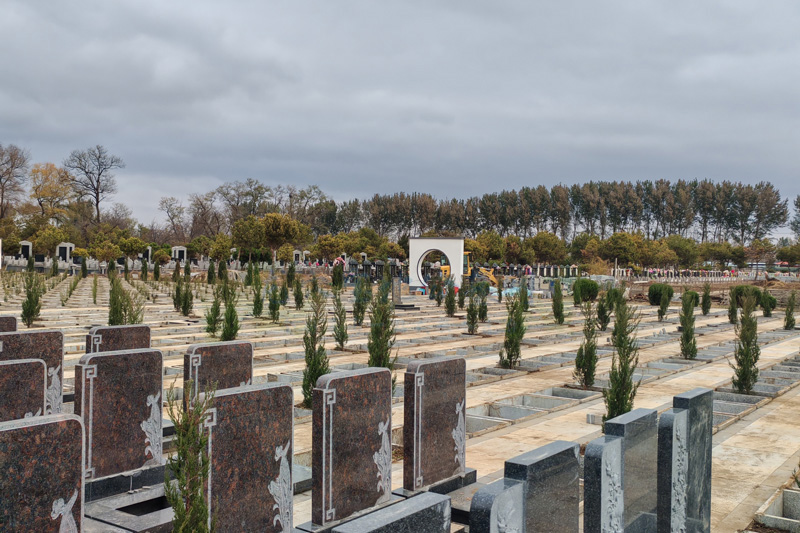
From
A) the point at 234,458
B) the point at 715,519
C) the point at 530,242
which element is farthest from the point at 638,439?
the point at 530,242

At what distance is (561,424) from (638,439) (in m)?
3.38

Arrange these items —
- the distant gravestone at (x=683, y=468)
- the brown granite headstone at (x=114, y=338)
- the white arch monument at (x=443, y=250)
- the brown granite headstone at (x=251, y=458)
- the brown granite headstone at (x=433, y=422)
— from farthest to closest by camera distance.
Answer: the white arch monument at (x=443, y=250)
the brown granite headstone at (x=114, y=338)
the brown granite headstone at (x=433, y=422)
the distant gravestone at (x=683, y=468)
the brown granite headstone at (x=251, y=458)

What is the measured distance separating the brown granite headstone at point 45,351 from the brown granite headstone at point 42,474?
2.77 meters

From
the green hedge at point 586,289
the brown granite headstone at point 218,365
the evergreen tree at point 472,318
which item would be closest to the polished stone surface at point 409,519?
the brown granite headstone at point 218,365

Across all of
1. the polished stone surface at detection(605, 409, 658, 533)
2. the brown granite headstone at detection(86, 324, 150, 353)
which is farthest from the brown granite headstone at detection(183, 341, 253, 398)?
the polished stone surface at detection(605, 409, 658, 533)

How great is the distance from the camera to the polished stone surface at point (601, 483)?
347cm

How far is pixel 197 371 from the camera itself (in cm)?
555

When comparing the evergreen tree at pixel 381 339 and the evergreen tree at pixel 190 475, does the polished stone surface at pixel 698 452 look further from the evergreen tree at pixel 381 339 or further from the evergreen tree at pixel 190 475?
the evergreen tree at pixel 381 339

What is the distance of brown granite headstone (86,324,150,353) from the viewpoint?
21.7 feet

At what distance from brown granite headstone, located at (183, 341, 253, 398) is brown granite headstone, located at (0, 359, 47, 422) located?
105 centimetres

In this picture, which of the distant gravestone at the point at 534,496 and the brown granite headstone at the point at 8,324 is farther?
the brown granite headstone at the point at 8,324

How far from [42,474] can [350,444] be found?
190cm

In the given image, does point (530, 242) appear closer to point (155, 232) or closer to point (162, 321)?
point (155, 232)

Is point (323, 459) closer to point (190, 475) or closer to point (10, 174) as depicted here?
point (190, 475)
